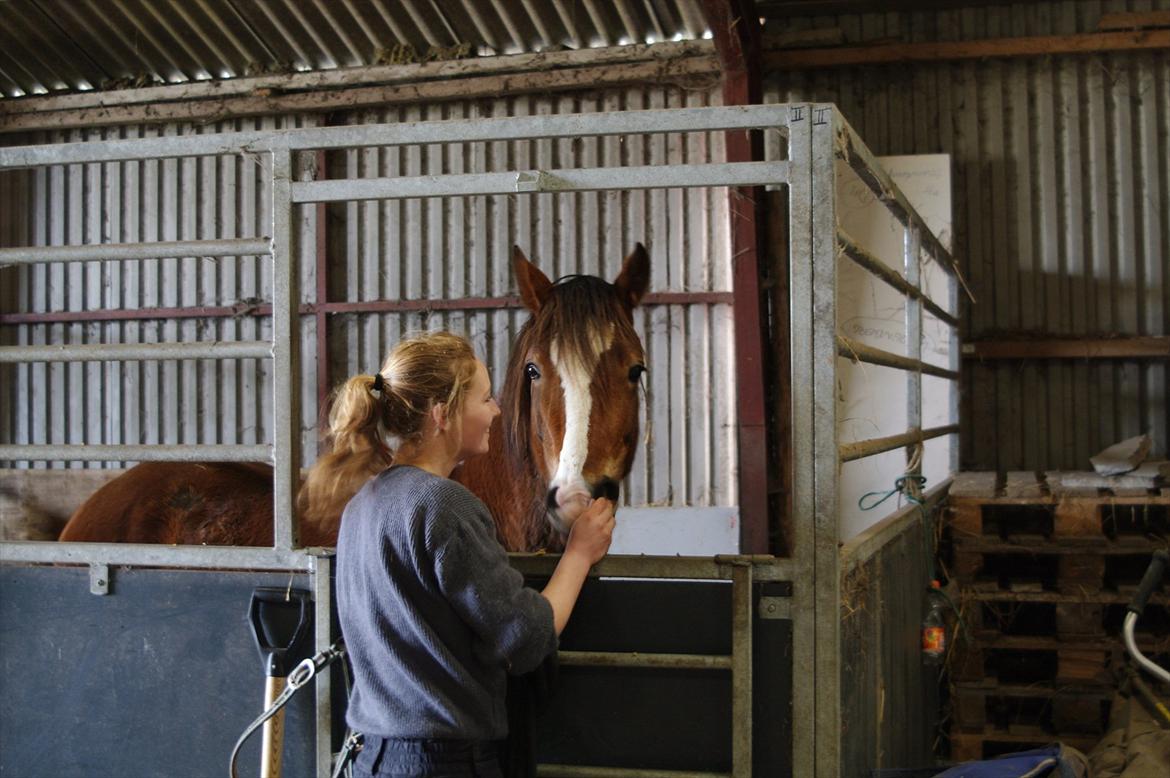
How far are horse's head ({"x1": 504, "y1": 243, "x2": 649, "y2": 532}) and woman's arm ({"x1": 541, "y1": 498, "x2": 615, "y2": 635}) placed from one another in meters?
0.26

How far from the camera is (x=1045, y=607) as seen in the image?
423 cm

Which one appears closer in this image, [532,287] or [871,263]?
[871,263]

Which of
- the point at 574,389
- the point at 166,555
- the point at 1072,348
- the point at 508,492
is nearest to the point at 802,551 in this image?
the point at 574,389

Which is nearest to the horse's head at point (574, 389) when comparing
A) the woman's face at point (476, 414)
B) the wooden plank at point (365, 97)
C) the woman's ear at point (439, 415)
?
the woman's face at point (476, 414)

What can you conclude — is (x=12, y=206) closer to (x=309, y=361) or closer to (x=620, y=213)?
(x=309, y=361)

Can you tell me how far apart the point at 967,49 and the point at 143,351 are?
6759 mm

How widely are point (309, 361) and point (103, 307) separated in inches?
85.9

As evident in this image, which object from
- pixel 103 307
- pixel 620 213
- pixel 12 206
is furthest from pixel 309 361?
pixel 12 206

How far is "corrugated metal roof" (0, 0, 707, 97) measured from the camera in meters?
6.68

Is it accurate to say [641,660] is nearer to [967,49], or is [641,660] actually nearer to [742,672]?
[742,672]

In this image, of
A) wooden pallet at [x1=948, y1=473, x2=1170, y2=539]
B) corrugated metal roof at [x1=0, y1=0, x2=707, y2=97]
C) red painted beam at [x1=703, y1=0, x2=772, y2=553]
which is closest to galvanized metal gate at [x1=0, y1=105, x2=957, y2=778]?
wooden pallet at [x1=948, y1=473, x2=1170, y2=539]

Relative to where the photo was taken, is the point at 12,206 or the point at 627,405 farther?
the point at 12,206

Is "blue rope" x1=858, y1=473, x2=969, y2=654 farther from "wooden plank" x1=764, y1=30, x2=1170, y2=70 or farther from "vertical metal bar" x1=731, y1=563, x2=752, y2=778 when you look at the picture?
"wooden plank" x1=764, y1=30, x2=1170, y2=70

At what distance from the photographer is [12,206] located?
27.9 feet
